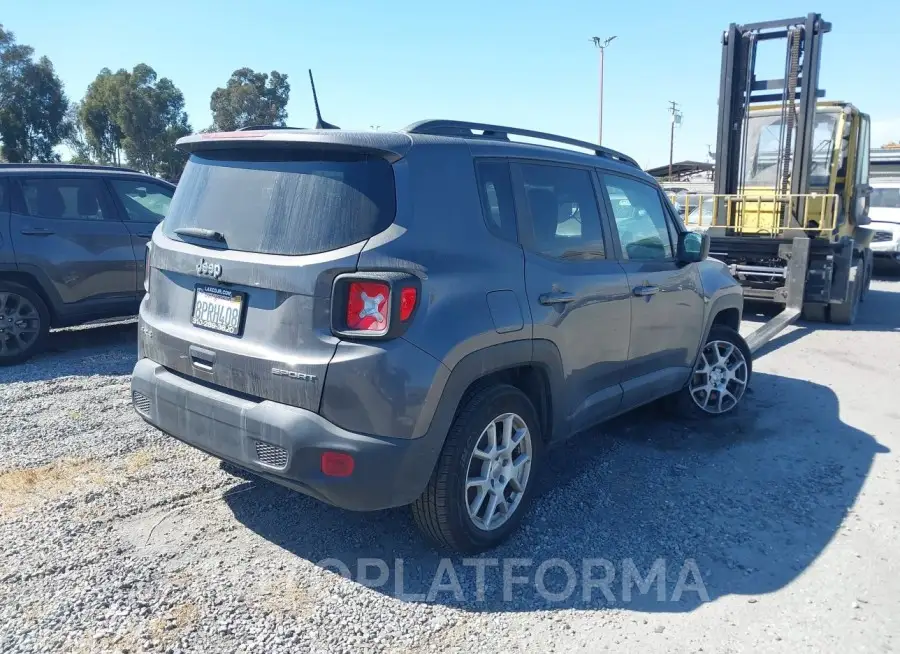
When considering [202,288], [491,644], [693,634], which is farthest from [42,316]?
[693,634]

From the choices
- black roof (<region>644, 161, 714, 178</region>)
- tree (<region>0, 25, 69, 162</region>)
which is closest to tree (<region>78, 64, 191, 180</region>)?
tree (<region>0, 25, 69, 162</region>)

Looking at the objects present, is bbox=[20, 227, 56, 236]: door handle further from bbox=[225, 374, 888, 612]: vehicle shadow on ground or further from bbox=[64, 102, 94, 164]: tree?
bbox=[64, 102, 94, 164]: tree

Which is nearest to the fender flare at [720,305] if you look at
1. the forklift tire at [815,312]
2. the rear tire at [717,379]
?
the rear tire at [717,379]

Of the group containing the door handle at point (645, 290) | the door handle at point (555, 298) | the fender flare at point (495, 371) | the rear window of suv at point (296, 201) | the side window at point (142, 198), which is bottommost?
the fender flare at point (495, 371)

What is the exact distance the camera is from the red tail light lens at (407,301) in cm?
290

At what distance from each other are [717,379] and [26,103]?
4778 cm

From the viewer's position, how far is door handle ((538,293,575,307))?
11.8 ft

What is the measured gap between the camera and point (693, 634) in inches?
116

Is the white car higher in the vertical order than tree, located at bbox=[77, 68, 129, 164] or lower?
lower

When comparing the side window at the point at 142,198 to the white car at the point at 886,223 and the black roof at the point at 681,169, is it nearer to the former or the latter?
the white car at the point at 886,223

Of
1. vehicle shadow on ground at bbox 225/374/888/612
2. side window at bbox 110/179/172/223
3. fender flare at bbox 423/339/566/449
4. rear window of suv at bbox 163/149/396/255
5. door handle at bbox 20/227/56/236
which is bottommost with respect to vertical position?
vehicle shadow on ground at bbox 225/374/888/612

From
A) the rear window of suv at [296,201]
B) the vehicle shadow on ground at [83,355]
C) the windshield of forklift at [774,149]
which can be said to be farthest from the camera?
the windshield of forklift at [774,149]

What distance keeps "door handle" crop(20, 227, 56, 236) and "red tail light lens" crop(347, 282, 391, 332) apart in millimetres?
5513

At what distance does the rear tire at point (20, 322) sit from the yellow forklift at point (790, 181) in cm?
842
